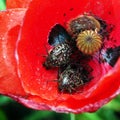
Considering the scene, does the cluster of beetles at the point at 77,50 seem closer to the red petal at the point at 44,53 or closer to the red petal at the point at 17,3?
the red petal at the point at 44,53

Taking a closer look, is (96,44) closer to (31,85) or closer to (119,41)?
(119,41)

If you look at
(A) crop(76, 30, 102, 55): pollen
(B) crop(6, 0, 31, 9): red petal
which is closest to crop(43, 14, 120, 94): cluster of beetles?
(A) crop(76, 30, 102, 55): pollen

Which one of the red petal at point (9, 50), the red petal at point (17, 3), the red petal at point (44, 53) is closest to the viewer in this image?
the red petal at point (44, 53)

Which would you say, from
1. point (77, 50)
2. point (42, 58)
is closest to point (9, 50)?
point (42, 58)

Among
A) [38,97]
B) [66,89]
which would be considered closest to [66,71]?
[66,89]

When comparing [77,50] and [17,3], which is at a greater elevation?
[17,3]

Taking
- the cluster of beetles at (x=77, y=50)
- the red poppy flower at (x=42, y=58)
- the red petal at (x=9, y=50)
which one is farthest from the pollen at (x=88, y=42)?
the red petal at (x=9, y=50)

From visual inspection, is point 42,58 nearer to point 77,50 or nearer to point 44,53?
point 44,53

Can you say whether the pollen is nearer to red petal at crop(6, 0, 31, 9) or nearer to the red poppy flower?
the red poppy flower
